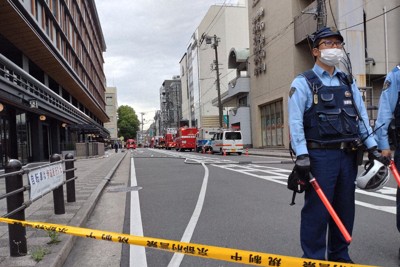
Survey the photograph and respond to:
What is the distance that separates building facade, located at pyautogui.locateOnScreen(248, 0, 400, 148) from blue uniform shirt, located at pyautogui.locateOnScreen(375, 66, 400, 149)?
15220mm

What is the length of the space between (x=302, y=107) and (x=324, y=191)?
29.3 inches

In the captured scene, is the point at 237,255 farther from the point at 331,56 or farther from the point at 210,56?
the point at 210,56

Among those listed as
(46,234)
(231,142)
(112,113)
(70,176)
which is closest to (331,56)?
(46,234)

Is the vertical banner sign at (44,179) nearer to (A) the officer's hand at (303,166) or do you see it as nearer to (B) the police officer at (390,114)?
(A) the officer's hand at (303,166)

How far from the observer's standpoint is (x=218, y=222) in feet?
20.4

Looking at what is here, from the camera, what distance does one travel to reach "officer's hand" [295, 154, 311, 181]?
3164 millimetres

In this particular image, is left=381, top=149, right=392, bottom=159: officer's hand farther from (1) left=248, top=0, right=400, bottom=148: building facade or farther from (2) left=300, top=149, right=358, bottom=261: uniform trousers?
(1) left=248, top=0, right=400, bottom=148: building facade

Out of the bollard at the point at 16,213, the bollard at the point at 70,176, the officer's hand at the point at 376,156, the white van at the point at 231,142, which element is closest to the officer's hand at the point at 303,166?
the officer's hand at the point at 376,156

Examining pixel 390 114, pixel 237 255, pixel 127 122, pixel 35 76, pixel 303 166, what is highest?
pixel 127 122

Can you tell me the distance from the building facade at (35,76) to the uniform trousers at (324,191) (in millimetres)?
10856

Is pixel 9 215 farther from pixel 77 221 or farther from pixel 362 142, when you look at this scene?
pixel 362 142

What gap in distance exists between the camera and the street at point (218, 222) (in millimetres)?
4516

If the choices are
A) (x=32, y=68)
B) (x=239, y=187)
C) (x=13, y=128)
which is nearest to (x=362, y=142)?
(x=239, y=187)

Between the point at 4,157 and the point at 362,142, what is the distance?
18.9m
